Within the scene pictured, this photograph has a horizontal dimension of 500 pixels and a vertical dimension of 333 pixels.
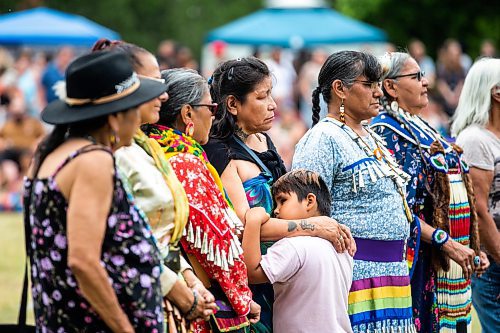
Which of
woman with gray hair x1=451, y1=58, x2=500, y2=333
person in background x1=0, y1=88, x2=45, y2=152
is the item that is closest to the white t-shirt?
woman with gray hair x1=451, y1=58, x2=500, y2=333

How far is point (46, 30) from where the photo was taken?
19156 mm

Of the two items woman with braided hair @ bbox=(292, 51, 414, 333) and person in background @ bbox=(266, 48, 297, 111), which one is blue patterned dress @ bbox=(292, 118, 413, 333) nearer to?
woman with braided hair @ bbox=(292, 51, 414, 333)

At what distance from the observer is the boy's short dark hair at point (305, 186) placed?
4434 mm

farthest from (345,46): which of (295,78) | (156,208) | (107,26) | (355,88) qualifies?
(156,208)

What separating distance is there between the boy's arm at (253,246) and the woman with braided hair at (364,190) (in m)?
0.54

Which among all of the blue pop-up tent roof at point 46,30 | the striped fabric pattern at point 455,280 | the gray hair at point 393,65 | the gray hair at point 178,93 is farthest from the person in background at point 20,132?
the gray hair at point 178,93

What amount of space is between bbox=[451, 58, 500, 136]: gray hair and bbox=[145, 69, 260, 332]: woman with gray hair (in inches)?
87.0

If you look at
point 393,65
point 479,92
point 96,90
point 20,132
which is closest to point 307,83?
point 20,132

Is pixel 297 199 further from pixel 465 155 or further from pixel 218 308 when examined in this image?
pixel 465 155

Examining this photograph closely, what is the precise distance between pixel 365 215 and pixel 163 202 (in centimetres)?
145

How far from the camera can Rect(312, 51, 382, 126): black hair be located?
15.7ft

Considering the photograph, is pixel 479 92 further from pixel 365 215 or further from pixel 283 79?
pixel 283 79

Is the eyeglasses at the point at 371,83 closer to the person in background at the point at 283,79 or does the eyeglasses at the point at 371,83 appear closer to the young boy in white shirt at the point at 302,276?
the young boy in white shirt at the point at 302,276

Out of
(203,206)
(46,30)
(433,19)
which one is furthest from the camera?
(433,19)
